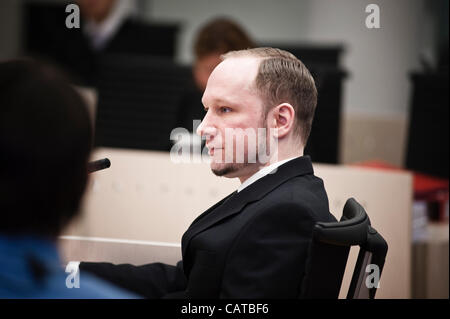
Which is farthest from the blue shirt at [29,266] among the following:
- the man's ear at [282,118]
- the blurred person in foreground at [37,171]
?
the man's ear at [282,118]

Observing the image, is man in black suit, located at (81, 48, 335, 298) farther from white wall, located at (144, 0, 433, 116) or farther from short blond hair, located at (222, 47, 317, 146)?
white wall, located at (144, 0, 433, 116)

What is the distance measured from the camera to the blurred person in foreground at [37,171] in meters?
0.72

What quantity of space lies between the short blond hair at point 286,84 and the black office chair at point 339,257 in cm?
18

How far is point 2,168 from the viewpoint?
72 cm

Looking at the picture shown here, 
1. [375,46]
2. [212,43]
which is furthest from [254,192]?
[375,46]

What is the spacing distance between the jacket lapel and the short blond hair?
0.05 metres

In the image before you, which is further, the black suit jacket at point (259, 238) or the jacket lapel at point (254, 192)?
the jacket lapel at point (254, 192)

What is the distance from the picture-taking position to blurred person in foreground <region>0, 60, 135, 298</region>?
2.37 feet

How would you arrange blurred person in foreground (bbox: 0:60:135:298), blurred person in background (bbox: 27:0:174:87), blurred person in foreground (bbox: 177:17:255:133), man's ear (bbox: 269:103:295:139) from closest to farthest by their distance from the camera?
blurred person in foreground (bbox: 0:60:135:298) < man's ear (bbox: 269:103:295:139) < blurred person in foreground (bbox: 177:17:255:133) < blurred person in background (bbox: 27:0:174:87)

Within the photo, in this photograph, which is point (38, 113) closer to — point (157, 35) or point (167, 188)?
point (167, 188)

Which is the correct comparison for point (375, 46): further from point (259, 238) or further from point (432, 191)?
point (259, 238)

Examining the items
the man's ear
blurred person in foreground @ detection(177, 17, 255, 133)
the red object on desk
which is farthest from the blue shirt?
the red object on desk

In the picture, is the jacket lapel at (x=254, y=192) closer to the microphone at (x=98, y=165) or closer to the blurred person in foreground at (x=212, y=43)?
the microphone at (x=98, y=165)
